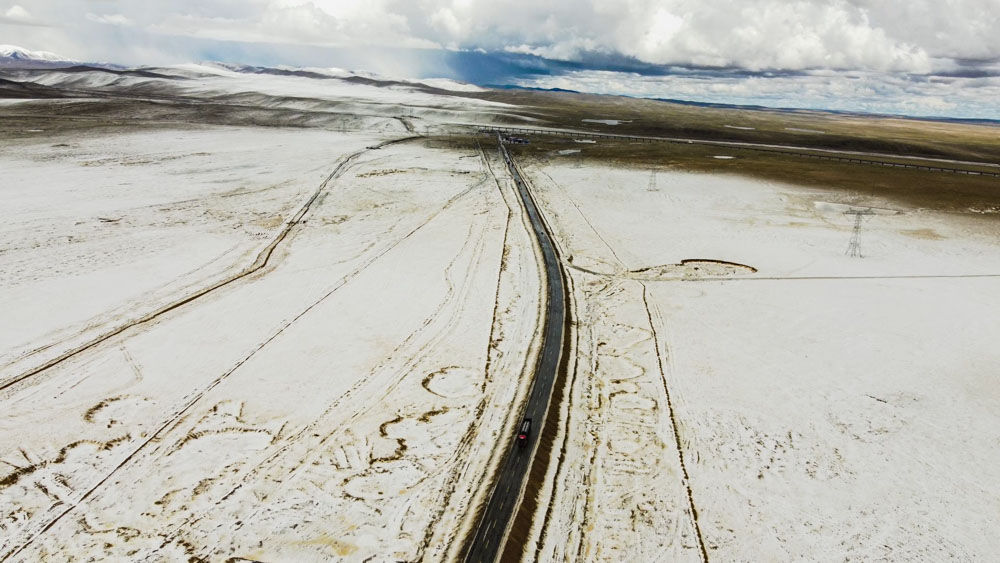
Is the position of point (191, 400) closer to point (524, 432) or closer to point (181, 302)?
point (181, 302)

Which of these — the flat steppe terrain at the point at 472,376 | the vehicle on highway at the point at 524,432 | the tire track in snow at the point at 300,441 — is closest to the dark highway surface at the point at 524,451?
the vehicle on highway at the point at 524,432

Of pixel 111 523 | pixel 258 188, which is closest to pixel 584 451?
pixel 111 523

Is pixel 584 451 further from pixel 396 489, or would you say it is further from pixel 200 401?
pixel 200 401

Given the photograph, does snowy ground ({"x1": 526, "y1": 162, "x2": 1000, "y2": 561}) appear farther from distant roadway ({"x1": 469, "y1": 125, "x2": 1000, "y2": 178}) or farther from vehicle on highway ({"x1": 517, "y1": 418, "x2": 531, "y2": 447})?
distant roadway ({"x1": 469, "y1": 125, "x2": 1000, "y2": 178})


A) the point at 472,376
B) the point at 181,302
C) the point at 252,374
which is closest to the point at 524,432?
the point at 472,376

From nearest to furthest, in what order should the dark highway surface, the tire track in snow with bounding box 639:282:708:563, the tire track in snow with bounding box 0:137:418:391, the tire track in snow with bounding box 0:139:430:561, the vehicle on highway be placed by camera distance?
the tire track in snow with bounding box 0:139:430:561 → the dark highway surface → the tire track in snow with bounding box 639:282:708:563 → the vehicle on highway → the tire track in snow with bounding box 0:137:418:391

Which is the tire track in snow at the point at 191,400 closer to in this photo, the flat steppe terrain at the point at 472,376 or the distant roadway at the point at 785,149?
the flat steppe terrain at the point at 472,376

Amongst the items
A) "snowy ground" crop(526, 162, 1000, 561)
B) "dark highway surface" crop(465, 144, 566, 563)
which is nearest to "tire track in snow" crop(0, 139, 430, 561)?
"dark highway surface" crop(465, 144, 566, 563)
